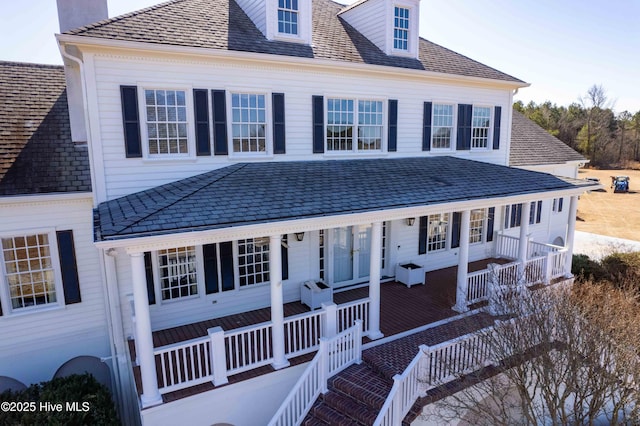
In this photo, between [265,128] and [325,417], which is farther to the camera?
[265,128]

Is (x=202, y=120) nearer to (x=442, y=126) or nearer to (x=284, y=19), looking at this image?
(x=284, y=19)

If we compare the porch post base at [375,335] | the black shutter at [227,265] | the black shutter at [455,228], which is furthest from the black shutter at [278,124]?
the black shutter at [455,228]

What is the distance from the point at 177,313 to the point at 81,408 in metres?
2.90

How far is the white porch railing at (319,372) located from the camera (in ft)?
22.3

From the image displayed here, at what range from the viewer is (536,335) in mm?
6648

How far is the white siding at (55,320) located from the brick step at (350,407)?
18.5 feet

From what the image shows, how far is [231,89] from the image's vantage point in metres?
9.09

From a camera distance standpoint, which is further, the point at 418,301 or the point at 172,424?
the point at 418,301

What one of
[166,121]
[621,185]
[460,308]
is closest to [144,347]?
[166,121]

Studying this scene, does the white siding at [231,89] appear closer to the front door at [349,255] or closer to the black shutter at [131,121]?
the black shutter at [131,121]

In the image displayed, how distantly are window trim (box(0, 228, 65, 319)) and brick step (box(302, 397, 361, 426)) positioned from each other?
6115mm

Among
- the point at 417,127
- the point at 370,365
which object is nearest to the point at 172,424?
the point at 370,365

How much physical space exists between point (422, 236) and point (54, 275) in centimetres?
1034

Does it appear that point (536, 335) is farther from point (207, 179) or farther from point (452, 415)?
point (207, 179)
